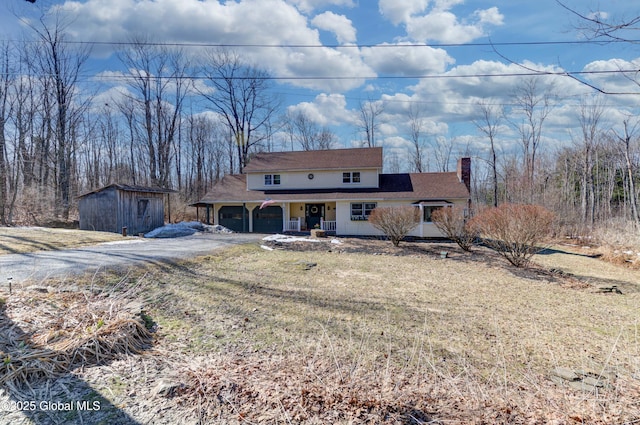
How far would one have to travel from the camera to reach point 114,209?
18078 mm

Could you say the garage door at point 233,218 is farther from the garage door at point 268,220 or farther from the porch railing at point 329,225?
the porch railing at point 329,225

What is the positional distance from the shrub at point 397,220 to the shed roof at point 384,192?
3.95 meters

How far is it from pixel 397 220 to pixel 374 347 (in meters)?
11.3

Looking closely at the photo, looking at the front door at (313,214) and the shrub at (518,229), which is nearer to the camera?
the shrub at (518,229)

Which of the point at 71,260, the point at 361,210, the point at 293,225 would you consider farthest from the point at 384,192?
the point at 71,260

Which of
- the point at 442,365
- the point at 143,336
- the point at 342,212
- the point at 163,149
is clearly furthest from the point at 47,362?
the point at 163,149

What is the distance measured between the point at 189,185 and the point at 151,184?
18.1ft

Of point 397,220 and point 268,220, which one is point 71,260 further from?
point 268,220

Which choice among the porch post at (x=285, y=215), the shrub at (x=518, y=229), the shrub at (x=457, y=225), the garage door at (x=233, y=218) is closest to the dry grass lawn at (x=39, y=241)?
the garage door at (x=233, y=218)

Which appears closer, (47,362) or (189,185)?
(47,362)

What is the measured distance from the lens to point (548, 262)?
13078mm

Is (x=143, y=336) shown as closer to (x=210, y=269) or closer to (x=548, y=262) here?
(x=210, y=269)

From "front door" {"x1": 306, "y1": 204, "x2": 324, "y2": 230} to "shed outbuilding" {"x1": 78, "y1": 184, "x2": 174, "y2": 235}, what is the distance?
1023cm

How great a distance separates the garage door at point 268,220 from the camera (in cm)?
2172
